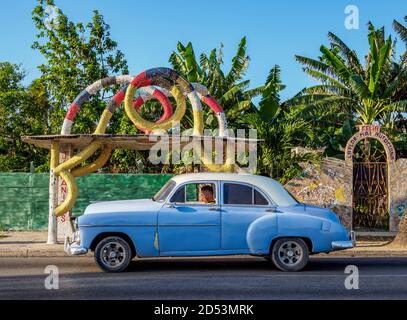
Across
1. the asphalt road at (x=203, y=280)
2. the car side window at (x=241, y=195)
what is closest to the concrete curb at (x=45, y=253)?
the asphalt road at (x=203, y=280)

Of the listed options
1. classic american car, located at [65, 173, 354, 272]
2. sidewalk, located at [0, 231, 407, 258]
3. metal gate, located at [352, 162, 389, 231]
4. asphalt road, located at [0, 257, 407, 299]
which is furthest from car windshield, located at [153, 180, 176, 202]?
metal gate, located at [352, 162, 389, 231]

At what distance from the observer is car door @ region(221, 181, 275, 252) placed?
11.1m

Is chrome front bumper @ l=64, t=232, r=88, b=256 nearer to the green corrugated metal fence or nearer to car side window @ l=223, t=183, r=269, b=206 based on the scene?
car side window @ l=223, t=183, r=269, b=206

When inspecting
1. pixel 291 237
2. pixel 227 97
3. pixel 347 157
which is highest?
pixel 227 97

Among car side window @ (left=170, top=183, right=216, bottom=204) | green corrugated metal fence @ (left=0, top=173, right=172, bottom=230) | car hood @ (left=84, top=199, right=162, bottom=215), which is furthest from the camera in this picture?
green corrugated metal fence @ (left=0, top=173, right=172, bottom=230)

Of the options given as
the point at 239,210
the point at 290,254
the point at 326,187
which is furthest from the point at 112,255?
the point at 326,187

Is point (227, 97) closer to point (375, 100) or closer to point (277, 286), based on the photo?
point (375, 100)

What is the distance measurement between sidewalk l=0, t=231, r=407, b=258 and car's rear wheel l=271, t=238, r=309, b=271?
11.3ft

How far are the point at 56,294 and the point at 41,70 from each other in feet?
69.6

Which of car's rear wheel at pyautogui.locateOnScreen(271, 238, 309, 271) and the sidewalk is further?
the sidewalk

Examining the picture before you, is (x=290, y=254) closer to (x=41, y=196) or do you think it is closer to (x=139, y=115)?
(x=139, y=115)

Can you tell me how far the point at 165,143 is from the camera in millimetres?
16156

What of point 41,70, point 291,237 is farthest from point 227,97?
point 291,237
